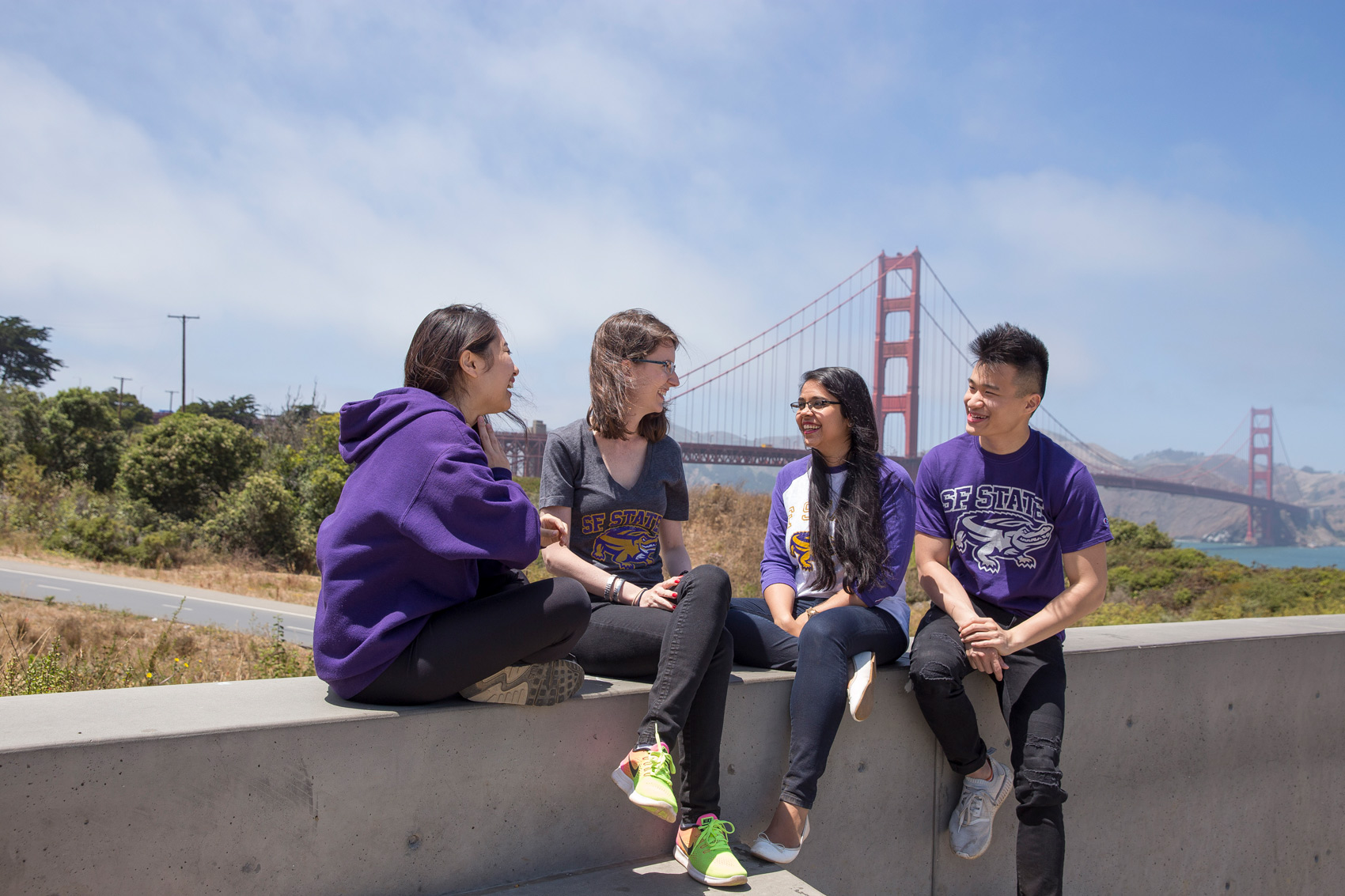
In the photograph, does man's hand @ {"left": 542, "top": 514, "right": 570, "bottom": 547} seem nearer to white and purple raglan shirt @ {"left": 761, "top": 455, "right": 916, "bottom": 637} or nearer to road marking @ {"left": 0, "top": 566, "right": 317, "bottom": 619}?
white and purple raglan shirt @ {"left": 761, "top": 455, "right": 916, "bottom": 637}

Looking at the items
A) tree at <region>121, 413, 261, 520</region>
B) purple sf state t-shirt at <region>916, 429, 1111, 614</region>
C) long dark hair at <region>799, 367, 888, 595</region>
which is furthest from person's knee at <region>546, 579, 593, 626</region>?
tree at <region>121, 413, 261, 520</region>

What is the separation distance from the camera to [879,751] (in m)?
2.32

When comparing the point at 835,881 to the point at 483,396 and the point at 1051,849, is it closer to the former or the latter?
the point at 1051,849

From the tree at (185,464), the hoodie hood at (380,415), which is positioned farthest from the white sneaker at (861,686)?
the tree at (185,464)

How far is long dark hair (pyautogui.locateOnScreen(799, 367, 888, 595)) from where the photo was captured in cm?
244

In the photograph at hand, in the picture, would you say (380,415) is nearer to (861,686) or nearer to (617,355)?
(617,355)

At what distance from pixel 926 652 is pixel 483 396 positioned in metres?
Result: 1.30

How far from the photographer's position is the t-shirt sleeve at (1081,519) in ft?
7.83

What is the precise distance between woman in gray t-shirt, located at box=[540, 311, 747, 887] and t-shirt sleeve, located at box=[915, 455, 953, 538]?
689 mm

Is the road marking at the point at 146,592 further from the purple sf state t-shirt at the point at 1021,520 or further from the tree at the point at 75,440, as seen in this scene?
the purple sf state t-shirt at the point at 1021,520

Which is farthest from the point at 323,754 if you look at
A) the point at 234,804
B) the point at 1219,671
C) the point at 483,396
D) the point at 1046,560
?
the point at 1219,671

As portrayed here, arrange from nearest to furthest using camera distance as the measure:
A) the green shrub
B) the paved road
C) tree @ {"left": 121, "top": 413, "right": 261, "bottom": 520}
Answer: the paved road
the green shrub
tree @ {"left": 121, "top": 413, "right": 261, "bottom": 520}

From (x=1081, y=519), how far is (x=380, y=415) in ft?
5.98

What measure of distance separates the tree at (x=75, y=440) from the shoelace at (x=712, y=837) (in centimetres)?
2441
